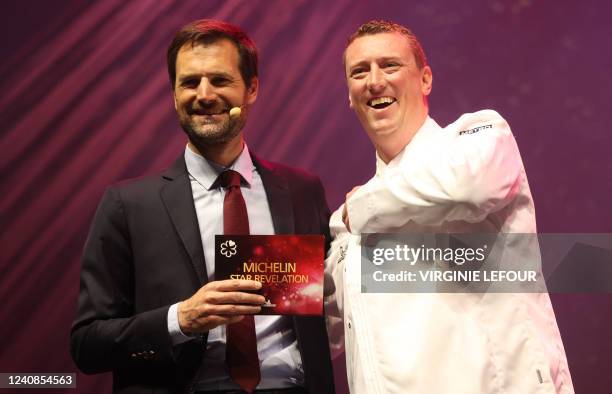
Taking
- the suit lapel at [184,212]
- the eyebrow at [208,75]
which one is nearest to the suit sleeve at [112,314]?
the suit lapel at [184,212]

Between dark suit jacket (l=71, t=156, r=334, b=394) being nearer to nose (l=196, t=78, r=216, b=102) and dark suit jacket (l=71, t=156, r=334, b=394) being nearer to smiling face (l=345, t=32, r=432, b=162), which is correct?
nose (l=196, t=78, r=216, b=102)

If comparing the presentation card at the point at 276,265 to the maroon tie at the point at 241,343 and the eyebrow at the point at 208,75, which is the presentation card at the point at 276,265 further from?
the eyebrow at the point at 208,75

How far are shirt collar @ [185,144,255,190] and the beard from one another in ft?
0.17

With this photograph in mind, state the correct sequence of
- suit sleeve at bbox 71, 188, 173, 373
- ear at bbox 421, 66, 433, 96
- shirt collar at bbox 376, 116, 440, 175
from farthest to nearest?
ear at bbox 421, 66, 433, 96
shirt collar at bbox 376, 116, 440, 175
suit sleeve at bbox 71, 188, 173, 373

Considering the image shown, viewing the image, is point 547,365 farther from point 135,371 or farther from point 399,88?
point 135,371

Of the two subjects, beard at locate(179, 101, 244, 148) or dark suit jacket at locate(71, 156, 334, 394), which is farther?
beard at locate(179, 101, 244, 148)

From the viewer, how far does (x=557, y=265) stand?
2.15 metres

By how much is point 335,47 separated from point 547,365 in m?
1.38

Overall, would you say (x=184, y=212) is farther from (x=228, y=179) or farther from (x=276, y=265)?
(x=276, y=265)

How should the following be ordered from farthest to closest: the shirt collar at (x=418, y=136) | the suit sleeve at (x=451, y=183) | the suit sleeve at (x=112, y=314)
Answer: the shirt collar at (x=418, y=136) < the suit sleeve at (x=112, y=314) < the suit sleeve at (x=451, y=183)

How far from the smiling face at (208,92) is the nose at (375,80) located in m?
0.35

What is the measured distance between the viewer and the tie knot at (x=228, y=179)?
196 centimetres

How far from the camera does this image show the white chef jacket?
1.62 meters

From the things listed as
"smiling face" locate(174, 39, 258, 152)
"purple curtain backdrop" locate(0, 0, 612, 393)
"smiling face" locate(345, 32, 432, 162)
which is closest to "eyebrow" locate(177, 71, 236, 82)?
"smiling face" locate(174, 39, 258, 152)
